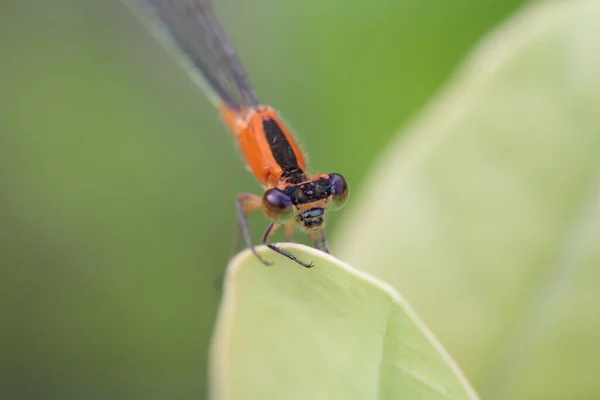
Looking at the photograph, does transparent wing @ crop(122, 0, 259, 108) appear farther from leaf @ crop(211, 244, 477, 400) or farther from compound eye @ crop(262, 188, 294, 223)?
leaf @ crop(211, 244, 477, 400)

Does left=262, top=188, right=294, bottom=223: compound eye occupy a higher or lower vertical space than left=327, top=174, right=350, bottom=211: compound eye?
higher

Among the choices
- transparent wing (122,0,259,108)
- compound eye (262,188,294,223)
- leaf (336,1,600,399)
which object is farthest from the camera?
transparent wing (122,0,259,108)

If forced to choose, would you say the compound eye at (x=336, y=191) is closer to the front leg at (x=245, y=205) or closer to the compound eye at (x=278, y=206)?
the compound eye at (x=278, y=206)

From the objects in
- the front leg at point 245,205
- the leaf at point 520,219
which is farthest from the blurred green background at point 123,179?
the leaf at point 520,219

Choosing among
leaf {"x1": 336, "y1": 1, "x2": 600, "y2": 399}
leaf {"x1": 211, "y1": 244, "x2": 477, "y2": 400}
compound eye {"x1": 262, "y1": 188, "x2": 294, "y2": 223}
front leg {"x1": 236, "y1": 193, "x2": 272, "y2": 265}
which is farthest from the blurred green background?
leaf {"x1": 211, "y1": 244, "x2": 477, "y2": 400}

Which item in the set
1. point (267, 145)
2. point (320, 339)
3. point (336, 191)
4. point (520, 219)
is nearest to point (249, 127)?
point (267, 145)

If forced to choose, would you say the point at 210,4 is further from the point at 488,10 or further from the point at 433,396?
the point at 433,396
